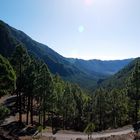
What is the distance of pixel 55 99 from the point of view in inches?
3073

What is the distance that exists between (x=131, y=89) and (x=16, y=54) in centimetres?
2711

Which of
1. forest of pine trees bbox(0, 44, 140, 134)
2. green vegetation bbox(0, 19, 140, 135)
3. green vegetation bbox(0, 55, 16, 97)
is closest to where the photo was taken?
green vegetation bbox(0, 55, 16, 97)

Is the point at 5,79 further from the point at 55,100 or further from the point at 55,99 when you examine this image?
the point at 55,100

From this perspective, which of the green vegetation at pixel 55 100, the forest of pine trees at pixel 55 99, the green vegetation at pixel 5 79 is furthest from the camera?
the forest of pine trees at pixel 55 99

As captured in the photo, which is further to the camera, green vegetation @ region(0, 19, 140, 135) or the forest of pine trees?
the forest of pine trees

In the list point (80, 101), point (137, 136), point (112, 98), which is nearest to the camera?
point (137, 136)

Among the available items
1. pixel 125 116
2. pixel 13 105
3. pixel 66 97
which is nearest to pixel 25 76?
pixel 66 97

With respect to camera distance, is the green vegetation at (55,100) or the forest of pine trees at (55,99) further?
the forest of pine trees at (55,99)

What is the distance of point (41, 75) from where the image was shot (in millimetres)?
70875

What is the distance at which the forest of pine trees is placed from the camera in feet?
221

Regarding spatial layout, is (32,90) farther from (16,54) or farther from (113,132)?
(113,132)

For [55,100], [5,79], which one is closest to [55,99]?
[55,100]

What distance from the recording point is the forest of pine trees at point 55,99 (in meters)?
67.3

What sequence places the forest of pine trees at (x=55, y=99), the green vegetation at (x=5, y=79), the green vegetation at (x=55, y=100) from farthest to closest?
the forest of pine trees at (x=55, y=99) → the green vegetation at (x=55, y=100) → the green vegetation at (x=5, y=79)
